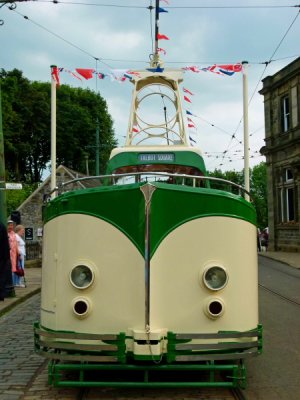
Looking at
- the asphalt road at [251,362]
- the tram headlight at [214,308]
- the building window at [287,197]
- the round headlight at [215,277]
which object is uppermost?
the building window at [287,197]

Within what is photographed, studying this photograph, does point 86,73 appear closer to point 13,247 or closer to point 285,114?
point 13,247

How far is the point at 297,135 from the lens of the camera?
98.3ft

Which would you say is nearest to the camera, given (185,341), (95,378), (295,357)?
(185,341)

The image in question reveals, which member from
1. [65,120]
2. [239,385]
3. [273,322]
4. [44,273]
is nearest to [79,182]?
[44,273]

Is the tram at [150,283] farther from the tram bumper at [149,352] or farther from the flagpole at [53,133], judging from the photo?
the flagpole at [53,133]

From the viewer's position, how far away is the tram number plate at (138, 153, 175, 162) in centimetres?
792

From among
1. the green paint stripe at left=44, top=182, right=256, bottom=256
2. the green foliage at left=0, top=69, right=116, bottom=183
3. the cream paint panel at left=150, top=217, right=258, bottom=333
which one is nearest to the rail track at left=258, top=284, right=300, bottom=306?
the cream paint panel at left=150, top=217, right=258, bottom=333

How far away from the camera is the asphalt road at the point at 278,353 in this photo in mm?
5625

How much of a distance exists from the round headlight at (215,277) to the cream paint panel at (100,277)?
610 millimetres

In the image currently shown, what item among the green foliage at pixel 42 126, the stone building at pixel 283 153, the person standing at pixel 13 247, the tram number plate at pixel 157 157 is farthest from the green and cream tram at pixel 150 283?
the green foliage at pixel 42 126

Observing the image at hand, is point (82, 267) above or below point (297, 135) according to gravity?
below

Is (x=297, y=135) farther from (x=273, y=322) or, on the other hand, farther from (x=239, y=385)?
(x=239, y=385)

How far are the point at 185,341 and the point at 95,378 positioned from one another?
1.38m

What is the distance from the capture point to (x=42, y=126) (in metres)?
48.1
